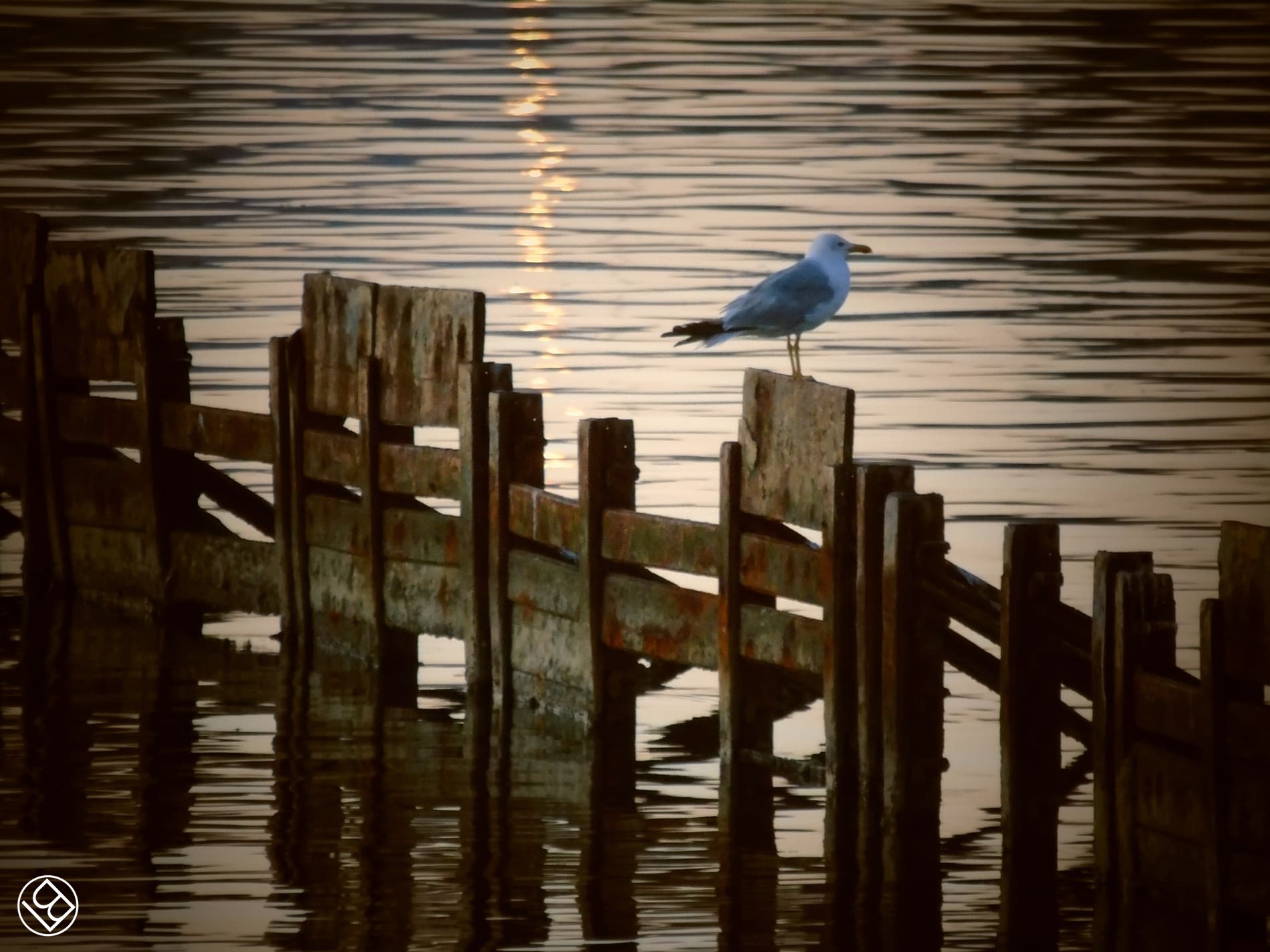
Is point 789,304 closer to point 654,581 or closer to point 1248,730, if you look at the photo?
point 654,581

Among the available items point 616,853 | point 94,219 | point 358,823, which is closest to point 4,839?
point 358,823

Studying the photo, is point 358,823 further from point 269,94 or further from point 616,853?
point 269,94

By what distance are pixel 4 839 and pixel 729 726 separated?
2910 mm

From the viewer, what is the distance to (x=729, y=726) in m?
12.5

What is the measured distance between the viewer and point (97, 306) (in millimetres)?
16094

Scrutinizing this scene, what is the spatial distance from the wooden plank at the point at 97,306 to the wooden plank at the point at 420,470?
2.00m

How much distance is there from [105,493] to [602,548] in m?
4.18

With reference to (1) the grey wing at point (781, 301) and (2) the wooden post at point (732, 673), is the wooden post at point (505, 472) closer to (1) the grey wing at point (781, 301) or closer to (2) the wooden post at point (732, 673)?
(2) the wooden post at point (732, 673)

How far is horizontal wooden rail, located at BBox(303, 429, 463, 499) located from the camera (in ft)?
46.3

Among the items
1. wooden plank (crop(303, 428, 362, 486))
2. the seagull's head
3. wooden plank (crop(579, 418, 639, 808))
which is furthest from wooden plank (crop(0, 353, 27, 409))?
wooden plank (crop(579, 418, 639, 808))

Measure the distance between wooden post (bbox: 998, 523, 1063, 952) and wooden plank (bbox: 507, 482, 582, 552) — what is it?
8.48 ft

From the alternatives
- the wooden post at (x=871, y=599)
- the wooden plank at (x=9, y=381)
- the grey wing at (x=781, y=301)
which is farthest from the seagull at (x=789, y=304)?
the wooden plank at (x=9, y=381)

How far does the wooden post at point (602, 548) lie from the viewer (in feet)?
42.4

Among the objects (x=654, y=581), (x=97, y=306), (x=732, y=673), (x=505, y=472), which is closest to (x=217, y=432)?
(x=97, y=306)
